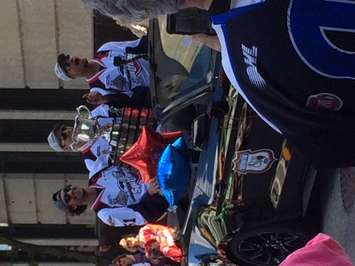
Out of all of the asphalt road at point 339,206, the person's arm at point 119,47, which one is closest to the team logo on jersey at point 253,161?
the asphalt road at point 339,206

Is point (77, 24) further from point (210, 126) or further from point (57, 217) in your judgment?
point (210, 126)

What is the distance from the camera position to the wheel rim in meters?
5.69

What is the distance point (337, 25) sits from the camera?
84.6 inches

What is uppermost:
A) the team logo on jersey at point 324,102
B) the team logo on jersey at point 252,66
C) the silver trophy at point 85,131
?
the team logo on jersey at point 252,66

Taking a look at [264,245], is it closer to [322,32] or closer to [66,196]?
[66,196]

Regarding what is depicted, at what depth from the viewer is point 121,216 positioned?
7.69 meters

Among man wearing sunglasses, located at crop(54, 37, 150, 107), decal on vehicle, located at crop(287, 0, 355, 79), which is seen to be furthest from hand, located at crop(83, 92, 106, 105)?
decal on vehicle, located at crop(287, 0, 355, 79)

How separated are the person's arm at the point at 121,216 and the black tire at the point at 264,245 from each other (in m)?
1.80

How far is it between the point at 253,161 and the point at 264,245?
1102 mm

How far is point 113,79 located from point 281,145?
4.02 meters

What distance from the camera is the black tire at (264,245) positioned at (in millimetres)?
5602

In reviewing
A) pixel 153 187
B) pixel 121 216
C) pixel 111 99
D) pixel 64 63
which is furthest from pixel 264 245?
pixel 64 63

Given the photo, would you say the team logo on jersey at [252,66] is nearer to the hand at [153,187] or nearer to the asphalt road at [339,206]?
the asphalt road at [339,206]

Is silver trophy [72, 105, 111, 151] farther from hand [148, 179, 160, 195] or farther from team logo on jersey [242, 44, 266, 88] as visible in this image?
team logo on jersey [242, 44, 266, 88]
